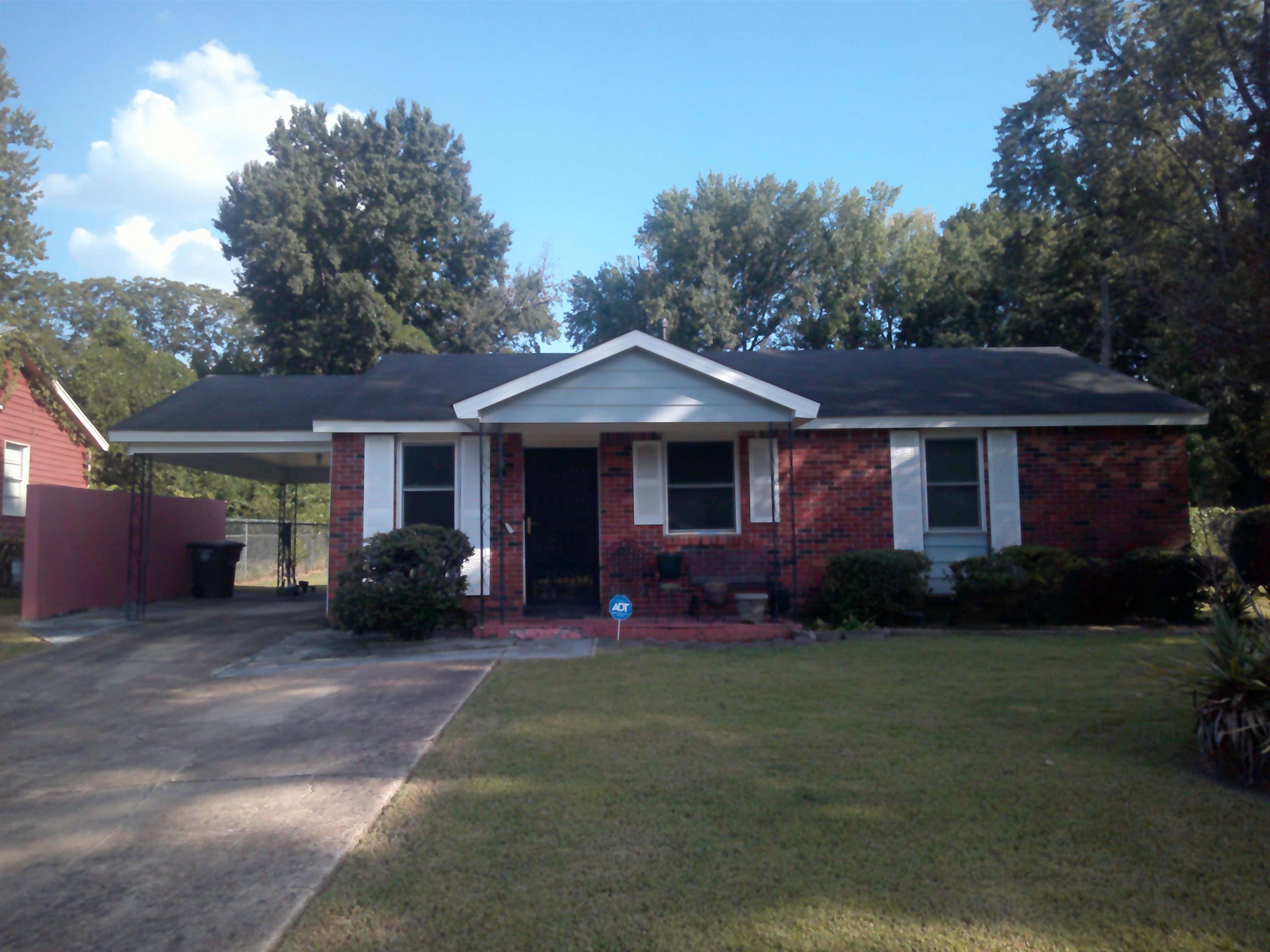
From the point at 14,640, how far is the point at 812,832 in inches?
412

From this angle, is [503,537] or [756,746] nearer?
[756,746]

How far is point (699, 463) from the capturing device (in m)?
12.4

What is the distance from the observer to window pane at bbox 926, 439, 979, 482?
12.5 m

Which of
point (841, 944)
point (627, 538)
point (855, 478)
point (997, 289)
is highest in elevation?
point (997, 289)

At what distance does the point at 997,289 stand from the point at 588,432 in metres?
22.2

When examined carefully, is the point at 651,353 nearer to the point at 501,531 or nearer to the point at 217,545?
the point at 501,531

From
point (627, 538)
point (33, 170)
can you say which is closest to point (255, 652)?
point (627, 538)

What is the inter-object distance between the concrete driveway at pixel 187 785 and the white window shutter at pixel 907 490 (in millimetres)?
5976

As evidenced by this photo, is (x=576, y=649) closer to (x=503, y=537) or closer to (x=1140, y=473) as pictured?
(x=503, y=537)

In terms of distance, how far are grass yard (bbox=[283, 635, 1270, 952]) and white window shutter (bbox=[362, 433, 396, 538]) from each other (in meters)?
5.09

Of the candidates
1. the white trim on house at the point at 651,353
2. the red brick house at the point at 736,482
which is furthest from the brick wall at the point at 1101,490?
the white trim on house at the point at 651,353

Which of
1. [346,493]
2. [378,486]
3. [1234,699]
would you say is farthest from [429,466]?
[1234,699]

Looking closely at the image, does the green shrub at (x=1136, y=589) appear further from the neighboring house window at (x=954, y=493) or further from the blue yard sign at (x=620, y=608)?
the blue yard sign at (x=620, y=608)

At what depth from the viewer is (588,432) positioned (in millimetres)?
11852
